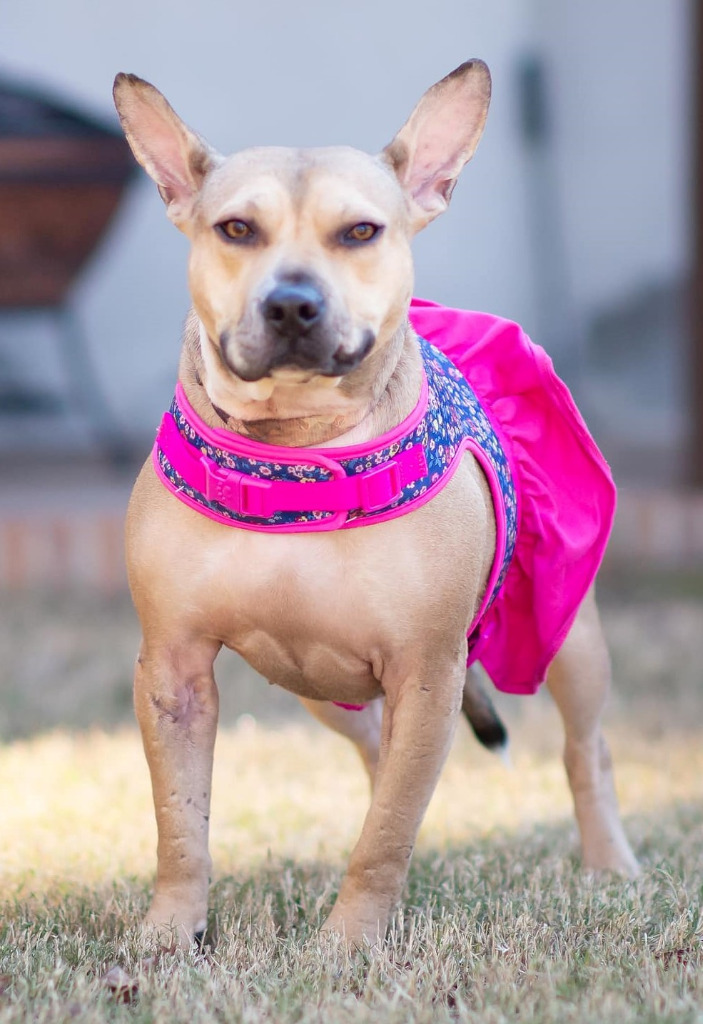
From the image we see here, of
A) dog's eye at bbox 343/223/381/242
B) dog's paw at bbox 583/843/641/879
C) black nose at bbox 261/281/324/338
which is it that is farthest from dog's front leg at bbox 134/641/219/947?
dog's paw at bbox 583/843/641/879

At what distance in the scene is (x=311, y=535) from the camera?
270 centimetres

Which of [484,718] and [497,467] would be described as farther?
[484,718]

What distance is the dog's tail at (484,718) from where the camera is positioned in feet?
11.4

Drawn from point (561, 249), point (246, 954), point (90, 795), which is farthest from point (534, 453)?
point (561, 249)

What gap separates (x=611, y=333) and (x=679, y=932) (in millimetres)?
6609

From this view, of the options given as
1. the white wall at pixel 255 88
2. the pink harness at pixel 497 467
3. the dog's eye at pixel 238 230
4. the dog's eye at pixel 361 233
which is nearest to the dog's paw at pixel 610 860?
the pink harness at pixel 497 467

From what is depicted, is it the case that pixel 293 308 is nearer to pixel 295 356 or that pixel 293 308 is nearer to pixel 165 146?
pixel 295 356

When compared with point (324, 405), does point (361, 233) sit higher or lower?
higher

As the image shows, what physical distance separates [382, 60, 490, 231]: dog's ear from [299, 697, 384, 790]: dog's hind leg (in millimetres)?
1234

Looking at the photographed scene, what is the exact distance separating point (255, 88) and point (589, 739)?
5.66 meters

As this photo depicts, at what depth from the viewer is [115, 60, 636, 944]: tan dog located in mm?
2602

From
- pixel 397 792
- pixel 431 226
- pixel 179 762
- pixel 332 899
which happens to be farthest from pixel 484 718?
pixel 431 226

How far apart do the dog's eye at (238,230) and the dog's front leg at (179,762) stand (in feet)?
2.54

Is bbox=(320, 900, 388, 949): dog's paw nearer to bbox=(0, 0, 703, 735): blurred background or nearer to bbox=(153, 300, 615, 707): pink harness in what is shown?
bbox=(153, 300, 615, 707): pink harness
